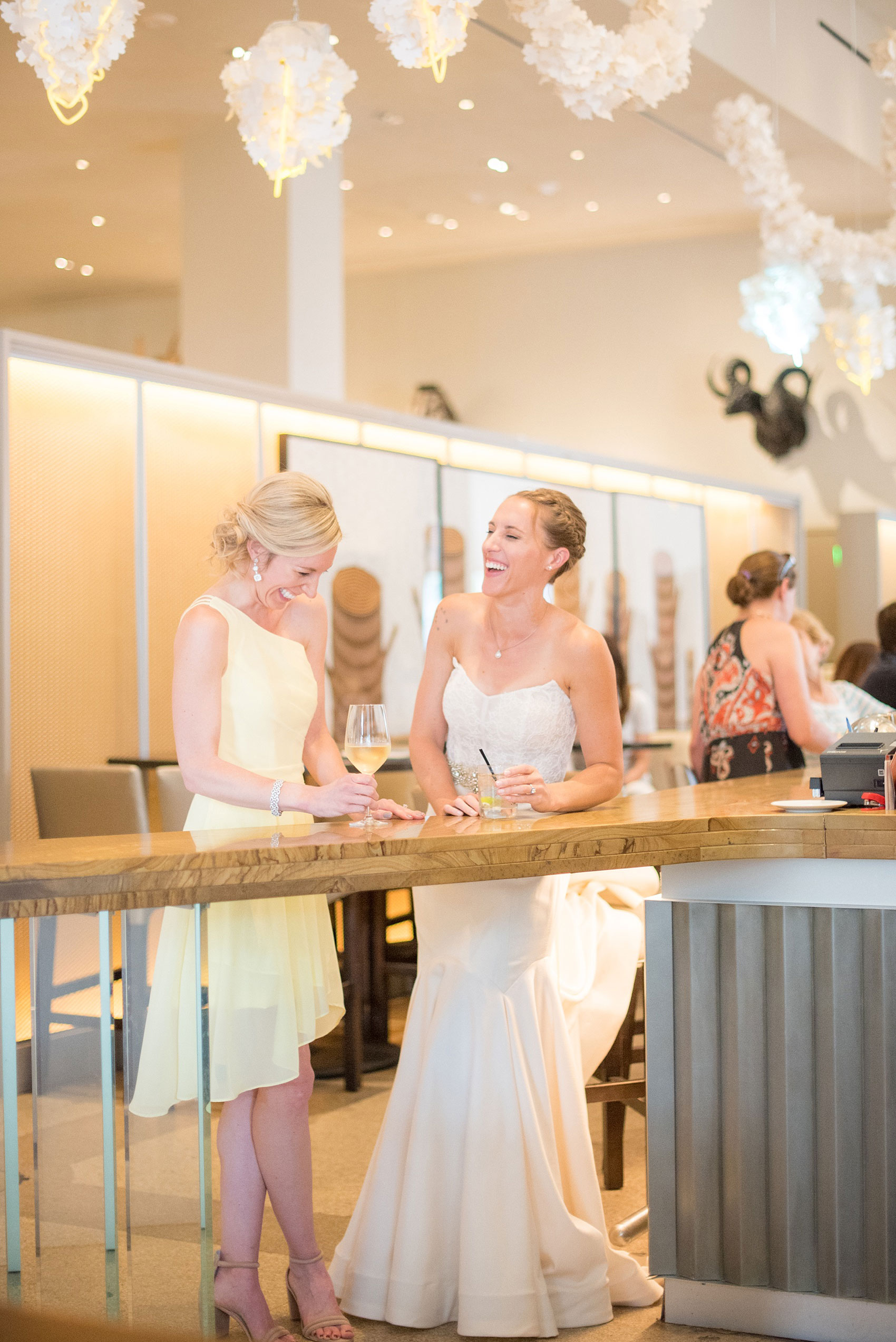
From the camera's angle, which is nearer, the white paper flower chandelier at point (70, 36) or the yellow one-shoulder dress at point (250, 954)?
the yellow one-shoulder dress at point (250, 954)

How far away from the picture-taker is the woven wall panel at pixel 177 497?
5922mm

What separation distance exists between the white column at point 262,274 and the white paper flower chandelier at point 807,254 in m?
2.15

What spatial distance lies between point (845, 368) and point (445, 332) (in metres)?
5.57

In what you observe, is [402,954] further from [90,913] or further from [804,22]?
[804,22]

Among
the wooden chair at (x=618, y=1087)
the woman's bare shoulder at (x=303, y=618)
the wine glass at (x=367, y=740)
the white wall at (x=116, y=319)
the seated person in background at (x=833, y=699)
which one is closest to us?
the wine glass at (x=367, y=740)

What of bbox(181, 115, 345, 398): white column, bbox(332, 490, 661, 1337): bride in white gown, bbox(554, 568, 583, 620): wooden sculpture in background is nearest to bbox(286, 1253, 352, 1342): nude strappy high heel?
bbox(332, 490, 661, 1337): bride in white gown

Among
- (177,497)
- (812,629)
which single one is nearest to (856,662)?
(812,629)

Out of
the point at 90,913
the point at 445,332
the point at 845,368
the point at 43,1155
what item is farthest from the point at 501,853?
the point at 445,332

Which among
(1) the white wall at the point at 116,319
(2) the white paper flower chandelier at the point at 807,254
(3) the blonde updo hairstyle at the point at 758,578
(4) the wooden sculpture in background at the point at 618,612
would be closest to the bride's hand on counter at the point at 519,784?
(3) the blonde updo hairstyle at the point at 758,578

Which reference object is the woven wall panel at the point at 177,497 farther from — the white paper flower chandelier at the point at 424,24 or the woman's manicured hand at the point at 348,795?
the woman's manicured hand at the point at 348,795

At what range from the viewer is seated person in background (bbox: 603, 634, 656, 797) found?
5359 mm

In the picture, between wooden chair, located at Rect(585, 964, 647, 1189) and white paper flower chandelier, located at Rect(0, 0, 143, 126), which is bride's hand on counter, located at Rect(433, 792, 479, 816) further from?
white paper flower chandelier, located at Rect(0, 0, 143, 126)

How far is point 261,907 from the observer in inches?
97.9

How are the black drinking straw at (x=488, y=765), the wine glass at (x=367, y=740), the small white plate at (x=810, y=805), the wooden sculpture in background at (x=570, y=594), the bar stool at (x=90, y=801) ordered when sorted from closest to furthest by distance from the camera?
the wine glass at (x=367, y=740) < the black drinking straw at (x=488, y=765) < the small white plate at (x=810, y=805) < the bar stool at (x=90, y=801) < the wooden sculpture in background at (x=570, y=594)
